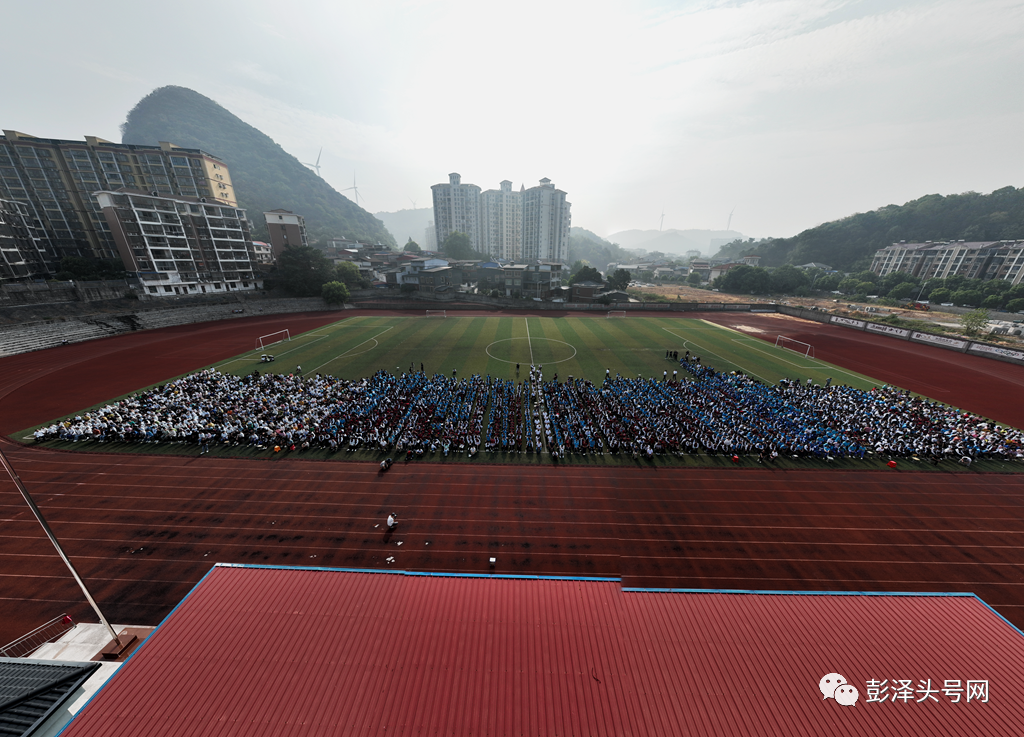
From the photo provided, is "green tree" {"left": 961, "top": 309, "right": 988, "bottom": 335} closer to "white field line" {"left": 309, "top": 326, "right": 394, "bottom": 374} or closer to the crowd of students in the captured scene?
the crowd of students

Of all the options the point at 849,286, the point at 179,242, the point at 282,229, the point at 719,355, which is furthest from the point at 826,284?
the point at 179,242

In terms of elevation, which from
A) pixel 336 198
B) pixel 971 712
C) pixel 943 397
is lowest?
pixel 943 397

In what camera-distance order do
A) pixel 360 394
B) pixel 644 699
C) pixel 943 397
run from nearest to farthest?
pixel 644 699, pixel 360 394, pixel 943 397

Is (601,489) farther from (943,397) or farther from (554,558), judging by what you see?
(943,397)

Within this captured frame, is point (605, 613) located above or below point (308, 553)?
above

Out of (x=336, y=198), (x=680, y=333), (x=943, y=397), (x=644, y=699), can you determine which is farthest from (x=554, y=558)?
(x=336, y=198)

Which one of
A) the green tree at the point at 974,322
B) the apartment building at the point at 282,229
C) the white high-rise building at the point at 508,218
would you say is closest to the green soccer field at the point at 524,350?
the green tree at the point at 974,322

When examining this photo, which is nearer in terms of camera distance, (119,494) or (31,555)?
(31,555)

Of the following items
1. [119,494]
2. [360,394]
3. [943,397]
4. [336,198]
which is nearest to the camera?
[119,494]
